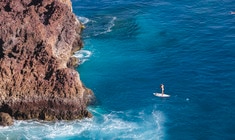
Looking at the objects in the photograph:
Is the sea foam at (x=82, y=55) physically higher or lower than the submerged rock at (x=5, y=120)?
higher

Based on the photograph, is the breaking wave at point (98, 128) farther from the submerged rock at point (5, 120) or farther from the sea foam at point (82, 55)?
the sea foam at point (82, 55)

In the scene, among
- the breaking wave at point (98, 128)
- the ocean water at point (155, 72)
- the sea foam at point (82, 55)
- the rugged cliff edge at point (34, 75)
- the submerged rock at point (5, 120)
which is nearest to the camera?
the breaking wave at point (98, 128)

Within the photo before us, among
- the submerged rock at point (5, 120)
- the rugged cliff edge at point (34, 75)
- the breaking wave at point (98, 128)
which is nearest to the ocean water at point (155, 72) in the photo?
the breaking wave at point (98, 128)

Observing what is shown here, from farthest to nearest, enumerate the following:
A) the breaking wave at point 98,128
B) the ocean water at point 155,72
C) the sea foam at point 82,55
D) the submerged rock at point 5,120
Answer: the sea foam at point 82,55, the submerged rock at point 5,120, the ocean water at point 155,72, the breaking wave at point 98,128

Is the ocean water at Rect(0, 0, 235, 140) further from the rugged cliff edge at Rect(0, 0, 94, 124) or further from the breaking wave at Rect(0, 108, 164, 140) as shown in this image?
the rugged cliff edge at Rect(0, 0, 94, 124)

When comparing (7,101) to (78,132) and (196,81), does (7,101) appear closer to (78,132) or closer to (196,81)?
(78,132)

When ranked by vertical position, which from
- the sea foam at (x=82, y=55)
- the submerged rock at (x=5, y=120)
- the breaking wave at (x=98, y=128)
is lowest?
the breaking wave at (x=98, y=128)

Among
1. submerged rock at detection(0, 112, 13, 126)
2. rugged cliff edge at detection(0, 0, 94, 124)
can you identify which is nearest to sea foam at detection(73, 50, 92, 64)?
rugged cliff edge at detection(0, 0, 94, 124)

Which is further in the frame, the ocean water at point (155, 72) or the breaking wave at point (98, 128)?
the ocean water at point (155, 72)
